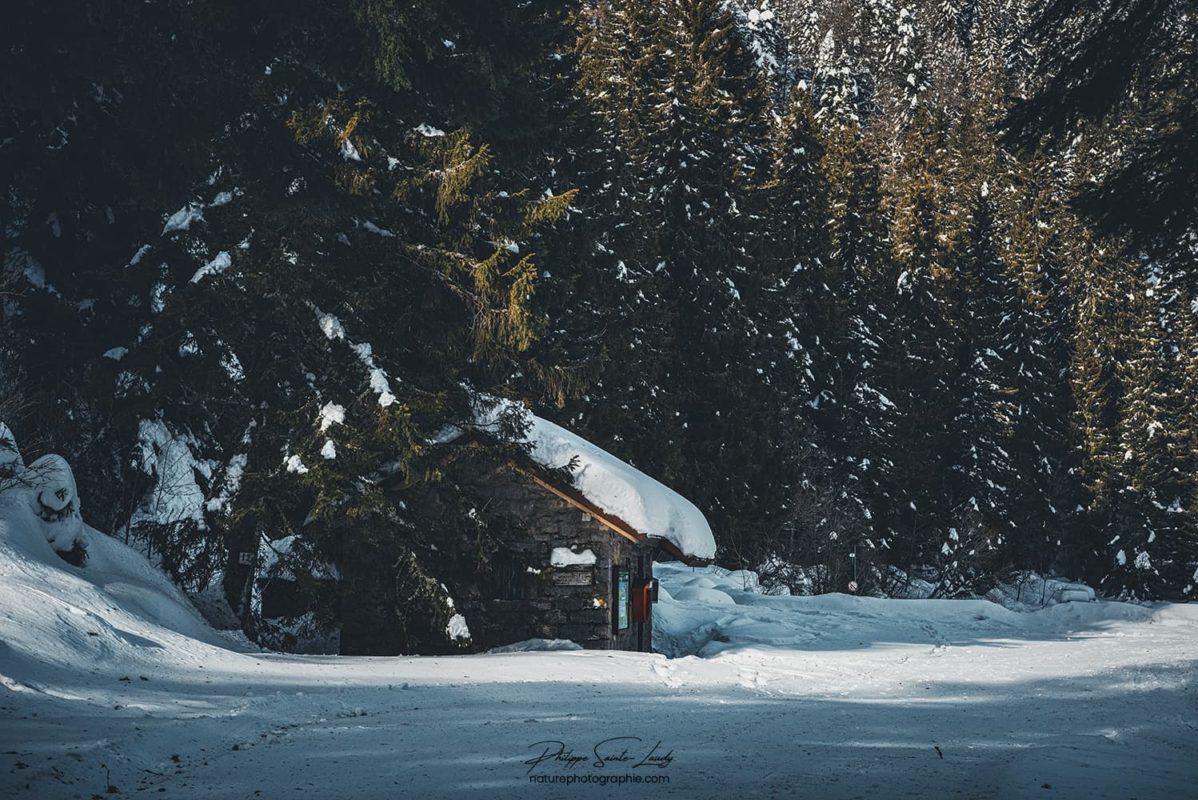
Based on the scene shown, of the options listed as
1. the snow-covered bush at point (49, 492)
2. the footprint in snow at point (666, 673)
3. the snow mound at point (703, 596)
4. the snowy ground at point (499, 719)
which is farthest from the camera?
the snow mound at point (703, 596)

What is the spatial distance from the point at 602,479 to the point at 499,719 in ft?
24.8

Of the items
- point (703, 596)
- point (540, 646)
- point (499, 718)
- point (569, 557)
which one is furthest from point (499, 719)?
point (703, 596)

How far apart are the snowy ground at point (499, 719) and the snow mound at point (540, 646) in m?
1.16

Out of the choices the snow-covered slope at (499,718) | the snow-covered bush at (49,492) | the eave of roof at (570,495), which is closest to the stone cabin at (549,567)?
the eave of roof at (570,495)

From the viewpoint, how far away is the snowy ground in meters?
6.88

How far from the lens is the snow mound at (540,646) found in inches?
650

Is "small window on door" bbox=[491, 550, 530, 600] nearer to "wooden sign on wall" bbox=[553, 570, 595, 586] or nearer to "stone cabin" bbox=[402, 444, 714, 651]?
"stone cabin" bbox=[402, 444, 714, 651]

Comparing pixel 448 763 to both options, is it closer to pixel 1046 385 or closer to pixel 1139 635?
pixel 1139 635

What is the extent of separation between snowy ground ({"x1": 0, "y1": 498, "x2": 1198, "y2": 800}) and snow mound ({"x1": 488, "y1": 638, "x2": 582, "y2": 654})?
116cm

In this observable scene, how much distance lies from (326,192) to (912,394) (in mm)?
29118

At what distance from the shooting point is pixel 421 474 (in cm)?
1540

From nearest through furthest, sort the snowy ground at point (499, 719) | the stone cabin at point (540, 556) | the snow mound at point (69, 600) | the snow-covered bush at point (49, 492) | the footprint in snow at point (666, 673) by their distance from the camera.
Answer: the snowy ground at point (499, 719)
the snow mound at point (69, 600)
the snow-covered bush at point (49, 492)
the footprint in snow at point (666, 673)
the stone cabin at point (540, 556)

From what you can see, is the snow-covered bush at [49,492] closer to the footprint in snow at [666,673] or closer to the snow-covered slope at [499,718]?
the snow-covered slope at [499,718]

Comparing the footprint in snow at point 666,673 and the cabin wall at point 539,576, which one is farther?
the cabin wall at point 539,576
